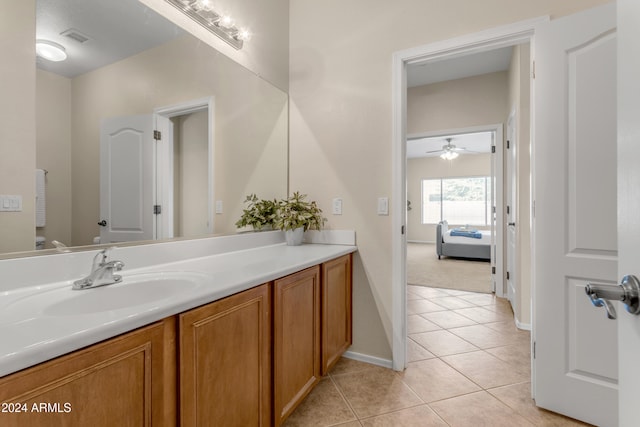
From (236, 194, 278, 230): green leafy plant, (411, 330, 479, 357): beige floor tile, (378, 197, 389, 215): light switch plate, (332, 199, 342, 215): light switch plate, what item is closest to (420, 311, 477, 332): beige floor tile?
(411, 330, 479, 357): beige floor tile

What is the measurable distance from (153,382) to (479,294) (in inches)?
156

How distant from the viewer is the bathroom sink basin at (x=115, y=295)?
0.92 meters

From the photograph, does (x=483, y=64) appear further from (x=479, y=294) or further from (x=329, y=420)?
(x=329, y=420)

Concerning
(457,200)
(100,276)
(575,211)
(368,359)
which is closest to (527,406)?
(368,359)

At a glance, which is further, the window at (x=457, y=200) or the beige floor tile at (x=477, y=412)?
the window at (x=457, y=200)

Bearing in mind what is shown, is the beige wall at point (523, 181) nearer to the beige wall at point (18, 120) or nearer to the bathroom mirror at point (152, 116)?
the bathroom mirror at point (152, 116)

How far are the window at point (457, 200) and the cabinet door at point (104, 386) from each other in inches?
364

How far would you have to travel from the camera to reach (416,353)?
234cm

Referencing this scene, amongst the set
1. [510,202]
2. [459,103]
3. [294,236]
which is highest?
[459,103]

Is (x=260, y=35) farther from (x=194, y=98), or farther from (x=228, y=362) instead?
(x=228, y=362)

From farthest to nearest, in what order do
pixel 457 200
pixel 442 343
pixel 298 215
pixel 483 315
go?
pixel 457 200, pixel 483 315, pixel 442 343, pixel 298 215

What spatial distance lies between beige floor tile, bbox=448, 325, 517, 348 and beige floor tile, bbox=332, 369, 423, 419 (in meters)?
0.92

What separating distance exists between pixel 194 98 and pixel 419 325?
262cm

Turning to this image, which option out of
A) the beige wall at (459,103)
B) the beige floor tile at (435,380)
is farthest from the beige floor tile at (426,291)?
the beige wall at (459,103)
